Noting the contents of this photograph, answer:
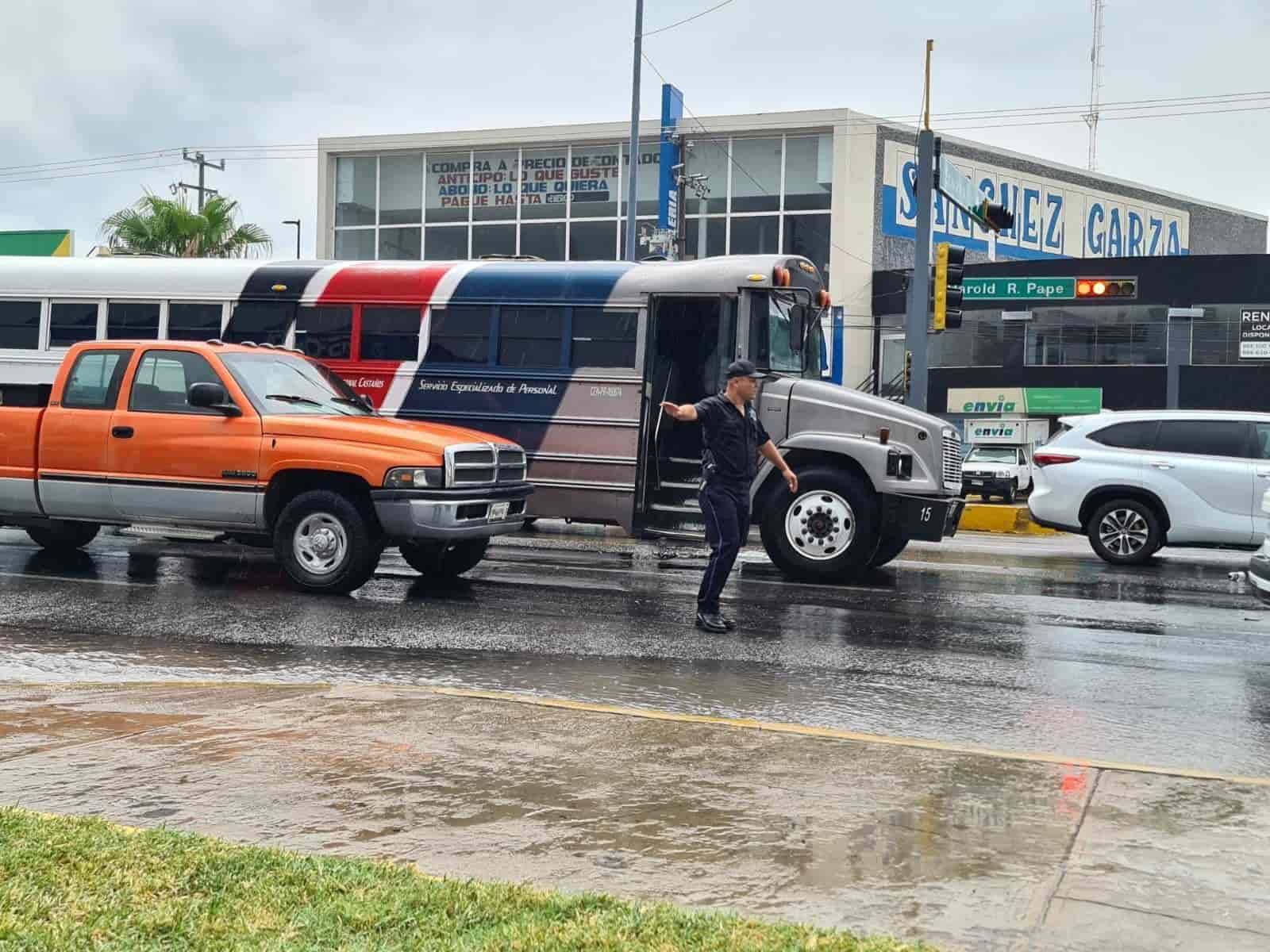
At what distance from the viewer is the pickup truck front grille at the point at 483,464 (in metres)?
10.4

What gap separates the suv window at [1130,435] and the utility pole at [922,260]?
4.43m

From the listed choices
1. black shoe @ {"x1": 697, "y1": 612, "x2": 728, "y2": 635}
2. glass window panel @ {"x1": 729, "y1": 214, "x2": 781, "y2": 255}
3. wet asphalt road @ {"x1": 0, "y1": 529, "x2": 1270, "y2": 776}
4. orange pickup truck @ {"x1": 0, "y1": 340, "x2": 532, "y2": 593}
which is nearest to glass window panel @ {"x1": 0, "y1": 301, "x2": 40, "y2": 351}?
wet asphalt road @ {"x1": 0, "y1": 529, "x2": 1270, "y2": 776}

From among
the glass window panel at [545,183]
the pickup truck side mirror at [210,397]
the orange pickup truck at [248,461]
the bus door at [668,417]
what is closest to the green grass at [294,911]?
the orange pickup truck at [248,461]

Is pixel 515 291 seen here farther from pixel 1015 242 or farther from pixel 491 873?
pixel 1015 242

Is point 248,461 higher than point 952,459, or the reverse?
point 952,459

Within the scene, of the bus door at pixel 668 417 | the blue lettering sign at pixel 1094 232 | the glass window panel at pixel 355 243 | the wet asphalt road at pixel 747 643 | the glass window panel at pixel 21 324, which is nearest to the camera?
Answer: the wet asphalt road at pixel 747 643

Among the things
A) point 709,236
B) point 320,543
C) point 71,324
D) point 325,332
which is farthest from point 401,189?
point 320,543

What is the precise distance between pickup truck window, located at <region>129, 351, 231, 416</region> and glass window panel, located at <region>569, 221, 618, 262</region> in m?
33.4

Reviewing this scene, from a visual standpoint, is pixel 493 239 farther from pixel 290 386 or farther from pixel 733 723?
pixel 733 723

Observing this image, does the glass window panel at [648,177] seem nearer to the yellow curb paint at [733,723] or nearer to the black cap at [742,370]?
the black cap at [742,370]

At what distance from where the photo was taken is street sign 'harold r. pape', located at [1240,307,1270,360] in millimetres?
35969

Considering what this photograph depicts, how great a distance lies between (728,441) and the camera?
907 centimetres

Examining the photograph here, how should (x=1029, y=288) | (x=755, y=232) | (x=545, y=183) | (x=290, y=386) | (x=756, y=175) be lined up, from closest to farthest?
(x=290, y=386)
(x=1029, y=288)
(x=756, y=175)
(x=755, y=232)
(x=545, y=183)

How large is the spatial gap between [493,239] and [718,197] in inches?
310
